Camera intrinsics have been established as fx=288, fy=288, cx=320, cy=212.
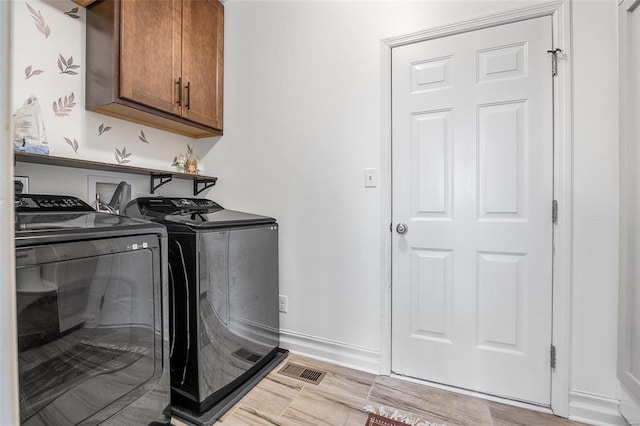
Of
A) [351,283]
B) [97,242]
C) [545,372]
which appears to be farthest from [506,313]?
[97,242]

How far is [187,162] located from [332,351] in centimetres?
178

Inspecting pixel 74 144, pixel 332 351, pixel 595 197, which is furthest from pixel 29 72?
pixel 595 197

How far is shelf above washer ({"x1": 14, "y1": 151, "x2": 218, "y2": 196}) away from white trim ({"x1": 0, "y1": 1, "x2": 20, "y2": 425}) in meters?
1.40

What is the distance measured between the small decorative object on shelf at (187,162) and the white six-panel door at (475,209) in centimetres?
156

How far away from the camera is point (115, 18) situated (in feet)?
5.08

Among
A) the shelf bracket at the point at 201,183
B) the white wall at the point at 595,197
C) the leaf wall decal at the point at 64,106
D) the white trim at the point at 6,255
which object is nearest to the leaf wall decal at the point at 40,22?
the leaf wall decal at the point at 64,106

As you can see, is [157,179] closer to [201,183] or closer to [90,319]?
[201,183]

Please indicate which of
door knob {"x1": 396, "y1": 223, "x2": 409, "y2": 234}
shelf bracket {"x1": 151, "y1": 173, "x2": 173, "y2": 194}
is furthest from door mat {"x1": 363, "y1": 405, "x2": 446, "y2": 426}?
shelf bracket {"x1": 151, "y1": 173, "x2": 173, "y2": 194}

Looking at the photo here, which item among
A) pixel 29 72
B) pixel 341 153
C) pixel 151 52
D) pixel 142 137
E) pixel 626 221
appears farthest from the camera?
pixel 142 137

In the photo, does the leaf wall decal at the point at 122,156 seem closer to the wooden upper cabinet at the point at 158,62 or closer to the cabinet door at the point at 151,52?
the wooden upper cabinet at the point at 158,62

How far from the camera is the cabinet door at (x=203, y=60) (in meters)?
1.96

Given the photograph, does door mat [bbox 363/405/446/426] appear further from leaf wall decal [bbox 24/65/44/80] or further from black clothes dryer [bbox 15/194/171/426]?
leaf wall decal [bbox 24/65/44/80]

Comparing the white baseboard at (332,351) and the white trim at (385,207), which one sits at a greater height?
the white trim at (385,207)

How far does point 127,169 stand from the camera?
5.79ft
